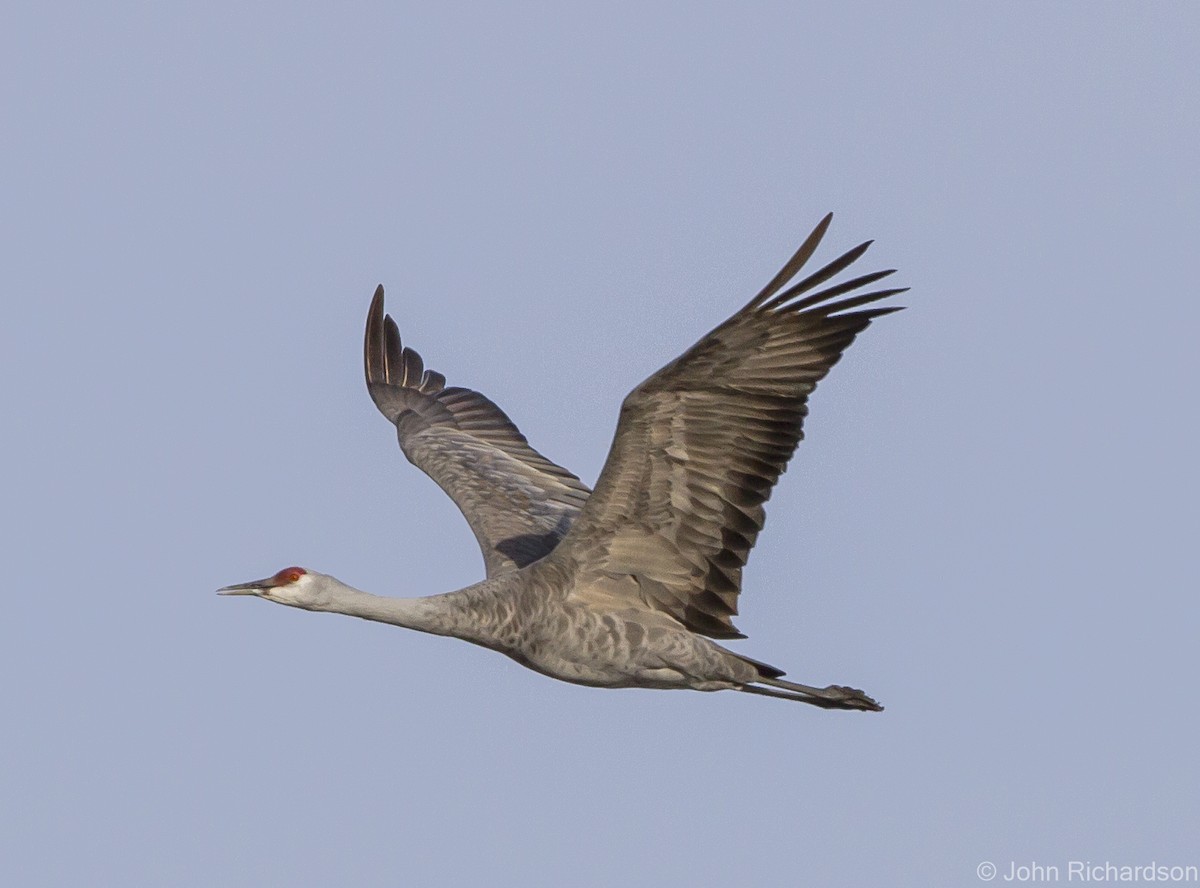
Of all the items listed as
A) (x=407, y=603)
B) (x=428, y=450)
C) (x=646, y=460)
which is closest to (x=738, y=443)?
(x=646, y=460)

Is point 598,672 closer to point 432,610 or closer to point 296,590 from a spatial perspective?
point 432,610

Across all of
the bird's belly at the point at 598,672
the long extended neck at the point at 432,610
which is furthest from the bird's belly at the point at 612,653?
the long extended neck at the point at 432,610

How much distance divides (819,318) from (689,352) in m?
1.09

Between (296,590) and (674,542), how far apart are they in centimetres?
289

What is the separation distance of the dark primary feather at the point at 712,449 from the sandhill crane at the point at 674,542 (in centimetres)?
1

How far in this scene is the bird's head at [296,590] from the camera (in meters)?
14.6

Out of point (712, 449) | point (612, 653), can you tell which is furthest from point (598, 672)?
point (712, 449)

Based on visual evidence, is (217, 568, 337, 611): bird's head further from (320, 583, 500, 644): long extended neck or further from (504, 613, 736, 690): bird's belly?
(504, 613, 736, 690): bird's belly

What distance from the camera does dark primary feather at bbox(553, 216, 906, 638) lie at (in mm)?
13383

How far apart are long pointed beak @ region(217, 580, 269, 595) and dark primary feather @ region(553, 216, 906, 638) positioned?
2.25 m

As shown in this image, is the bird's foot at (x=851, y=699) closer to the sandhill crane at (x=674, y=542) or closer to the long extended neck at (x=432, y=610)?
the sandhill crane at (x=674, y=542)

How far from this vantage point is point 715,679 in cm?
1517

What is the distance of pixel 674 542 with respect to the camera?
575 inches

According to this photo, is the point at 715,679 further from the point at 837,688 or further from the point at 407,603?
the point at 407,603
